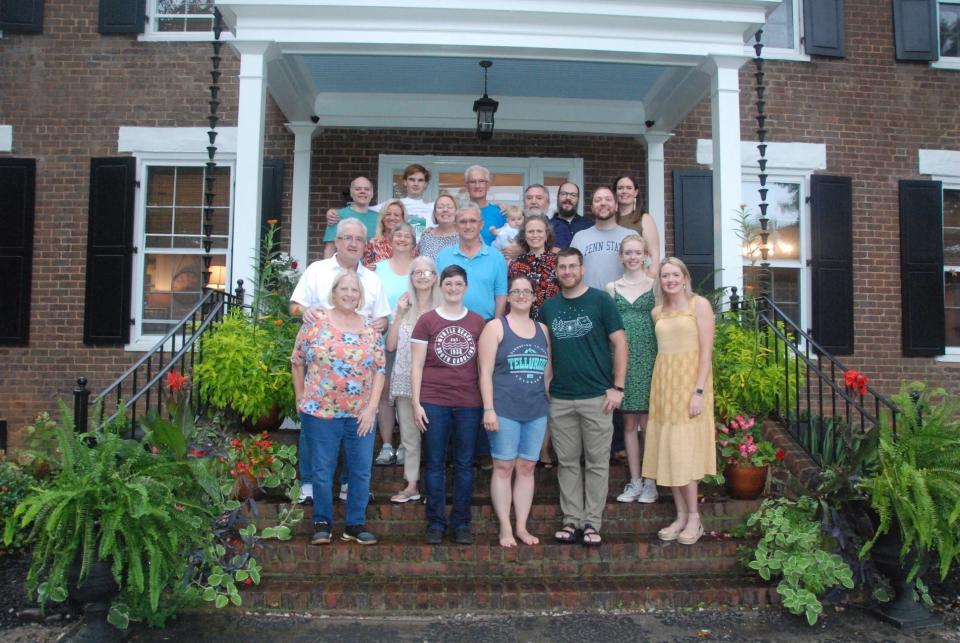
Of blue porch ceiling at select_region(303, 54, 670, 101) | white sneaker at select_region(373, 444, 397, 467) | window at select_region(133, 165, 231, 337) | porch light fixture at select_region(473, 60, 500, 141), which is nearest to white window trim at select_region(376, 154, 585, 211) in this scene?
blue porch ceiling at select_region(303, 54, 670, 101)

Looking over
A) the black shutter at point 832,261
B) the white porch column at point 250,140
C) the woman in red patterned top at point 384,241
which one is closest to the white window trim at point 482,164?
the white porch column at point 250,140

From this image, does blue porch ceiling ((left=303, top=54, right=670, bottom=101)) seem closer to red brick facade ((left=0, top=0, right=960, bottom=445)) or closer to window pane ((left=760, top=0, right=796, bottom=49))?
red brick facade ((left=0, top=0, right=960, bottom=445))

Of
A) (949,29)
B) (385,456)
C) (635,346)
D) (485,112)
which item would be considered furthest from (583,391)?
(949,29)

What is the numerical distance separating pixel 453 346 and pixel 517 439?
23.2 inches

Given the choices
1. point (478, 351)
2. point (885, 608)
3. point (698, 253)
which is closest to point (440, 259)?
point (478, 351)

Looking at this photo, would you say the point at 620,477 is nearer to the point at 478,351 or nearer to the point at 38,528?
the point at 478,351

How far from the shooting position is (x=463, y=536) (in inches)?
155

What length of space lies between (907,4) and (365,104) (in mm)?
5839

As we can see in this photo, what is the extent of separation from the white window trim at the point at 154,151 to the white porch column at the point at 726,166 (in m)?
4.58

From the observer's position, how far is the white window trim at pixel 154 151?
746 centimetres

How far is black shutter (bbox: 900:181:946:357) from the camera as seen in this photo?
7.73 meters

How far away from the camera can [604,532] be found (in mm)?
4238

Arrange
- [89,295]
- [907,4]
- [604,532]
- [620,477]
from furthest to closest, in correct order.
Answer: [907,4]
[89,295]
[620,477]
[604,532]

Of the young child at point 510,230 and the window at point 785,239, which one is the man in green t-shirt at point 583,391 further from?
the window at point 785,239
